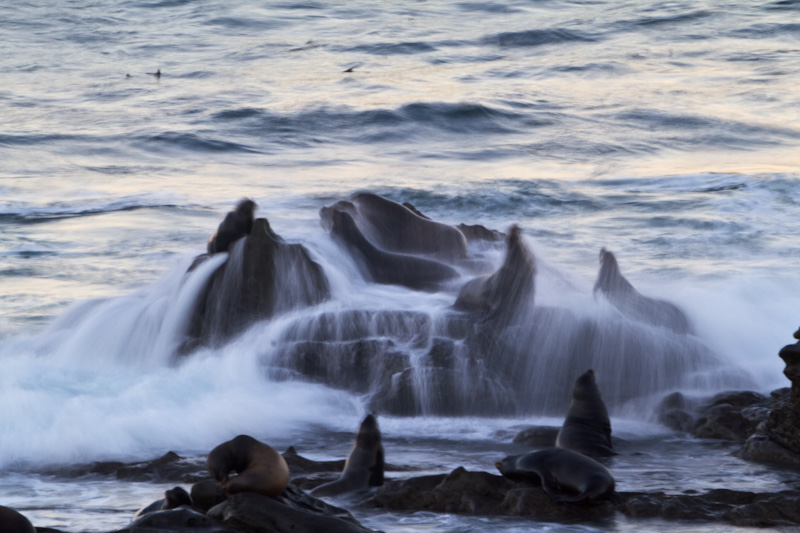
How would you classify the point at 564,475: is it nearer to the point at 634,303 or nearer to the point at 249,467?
the point at 249,467

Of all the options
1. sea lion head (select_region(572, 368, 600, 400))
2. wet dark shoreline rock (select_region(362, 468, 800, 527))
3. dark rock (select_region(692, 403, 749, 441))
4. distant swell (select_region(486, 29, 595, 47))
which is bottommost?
wet dark shoreline rock (select_region(362, 468, 800, 527))

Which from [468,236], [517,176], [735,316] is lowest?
[735,316]

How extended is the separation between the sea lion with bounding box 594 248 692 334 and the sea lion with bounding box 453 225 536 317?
0.85 m

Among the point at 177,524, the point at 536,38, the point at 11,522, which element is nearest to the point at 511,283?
the point at 177,524

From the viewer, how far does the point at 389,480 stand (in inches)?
269

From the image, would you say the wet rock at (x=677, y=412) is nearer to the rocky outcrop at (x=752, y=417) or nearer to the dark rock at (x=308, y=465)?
the rocky outcrop at (x=752, y=417)

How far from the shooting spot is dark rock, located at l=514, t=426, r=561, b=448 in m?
8.01

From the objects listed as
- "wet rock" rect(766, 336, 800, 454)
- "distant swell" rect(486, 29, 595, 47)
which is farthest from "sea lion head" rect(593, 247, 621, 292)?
"distant swell" rect(486, 29, 595, 47)

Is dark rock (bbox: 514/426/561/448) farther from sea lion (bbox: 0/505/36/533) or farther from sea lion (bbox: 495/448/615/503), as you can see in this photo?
sea lion (bbox: 0/505/36/533)

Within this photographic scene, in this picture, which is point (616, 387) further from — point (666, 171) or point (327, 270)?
point (666, 171)

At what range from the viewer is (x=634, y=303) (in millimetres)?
10523

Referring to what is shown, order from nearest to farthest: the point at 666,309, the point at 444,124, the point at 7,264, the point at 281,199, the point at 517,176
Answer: the point at 666,309 < the point at 7,264 < the point at 281,199 < the point at 517,176 < the point at 444,124

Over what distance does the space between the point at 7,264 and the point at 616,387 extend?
9.19 m

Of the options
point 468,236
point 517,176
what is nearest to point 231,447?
point 468,236
